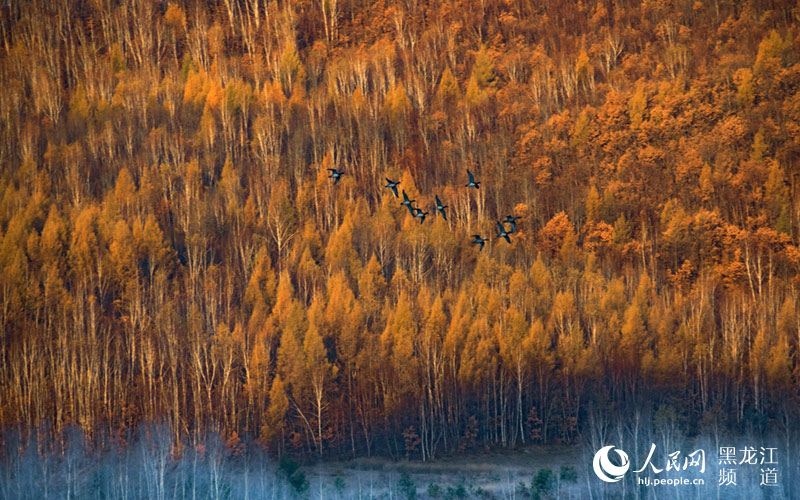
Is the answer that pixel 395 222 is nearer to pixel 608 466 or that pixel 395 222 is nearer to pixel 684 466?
pixel 608 466

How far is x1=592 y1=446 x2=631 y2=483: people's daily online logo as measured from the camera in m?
62.2

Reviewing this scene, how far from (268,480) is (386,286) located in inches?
834

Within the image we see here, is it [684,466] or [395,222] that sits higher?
[395,222]

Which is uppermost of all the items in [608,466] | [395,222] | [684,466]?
[395,222]

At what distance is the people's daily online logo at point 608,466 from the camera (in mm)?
62250

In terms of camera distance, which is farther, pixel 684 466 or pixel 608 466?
pixel 684 466

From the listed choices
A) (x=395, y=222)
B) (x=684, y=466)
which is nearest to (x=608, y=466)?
(x=684, y=466)

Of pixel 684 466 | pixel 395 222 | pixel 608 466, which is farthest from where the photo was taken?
pixel 395 222

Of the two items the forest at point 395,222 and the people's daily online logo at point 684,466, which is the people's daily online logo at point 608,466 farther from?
the forest at point 395,222

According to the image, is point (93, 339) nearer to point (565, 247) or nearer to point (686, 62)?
point (565, 247)

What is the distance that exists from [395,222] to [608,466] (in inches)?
1364

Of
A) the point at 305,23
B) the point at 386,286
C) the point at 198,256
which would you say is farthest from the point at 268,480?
the point at 305,23

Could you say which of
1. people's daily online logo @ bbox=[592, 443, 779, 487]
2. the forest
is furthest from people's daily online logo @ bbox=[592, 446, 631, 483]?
the forest

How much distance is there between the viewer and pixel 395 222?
93.7 m
